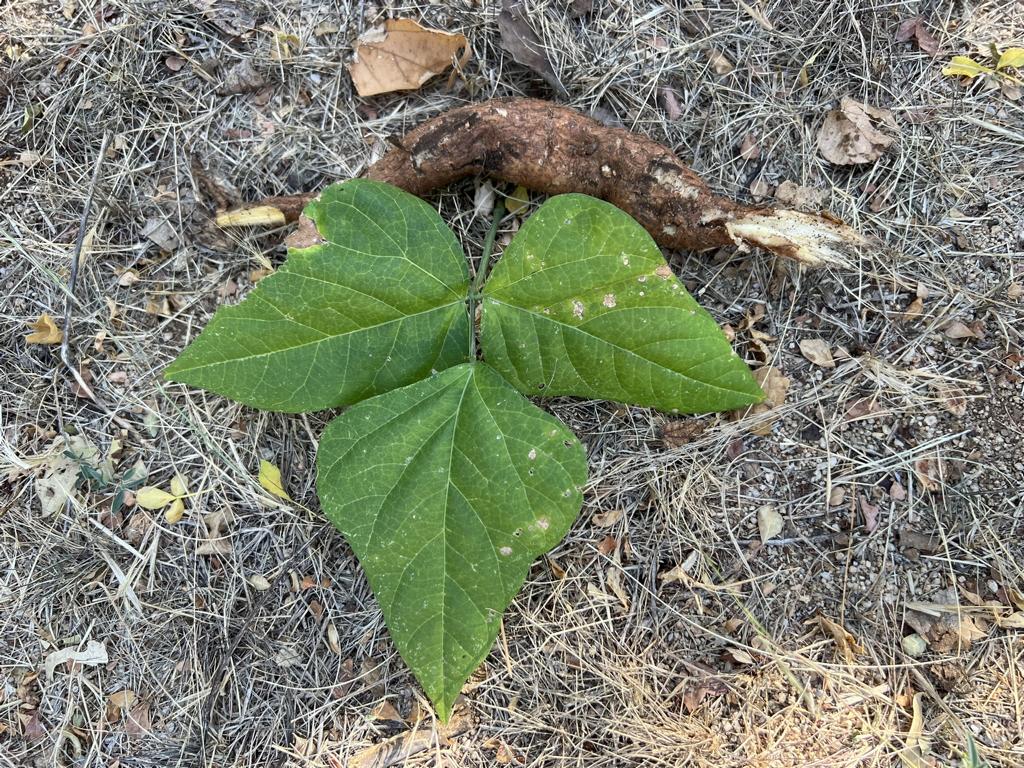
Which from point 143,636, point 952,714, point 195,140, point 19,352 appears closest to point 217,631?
point 143,636

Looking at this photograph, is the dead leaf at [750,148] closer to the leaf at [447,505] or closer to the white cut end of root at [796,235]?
the white cut end of root at [796,235]

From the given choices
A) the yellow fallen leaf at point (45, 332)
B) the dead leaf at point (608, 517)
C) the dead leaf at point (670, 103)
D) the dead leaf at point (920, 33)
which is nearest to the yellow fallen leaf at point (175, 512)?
the yellow fallen leaf at point (45, 332)

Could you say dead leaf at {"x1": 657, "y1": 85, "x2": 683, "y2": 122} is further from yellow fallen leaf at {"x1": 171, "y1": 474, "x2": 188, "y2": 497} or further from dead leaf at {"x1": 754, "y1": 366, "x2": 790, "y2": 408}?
yellow fallen leaf at {"x1": 171, "y1": 474, "x2": 188, "y2": 497}

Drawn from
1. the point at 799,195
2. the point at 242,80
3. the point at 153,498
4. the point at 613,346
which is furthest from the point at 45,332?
the point at 799,195

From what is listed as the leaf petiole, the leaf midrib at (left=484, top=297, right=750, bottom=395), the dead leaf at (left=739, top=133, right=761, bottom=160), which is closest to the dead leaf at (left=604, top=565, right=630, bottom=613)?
the leaf midrib at (left=484, top=297, right=750, bottom=395)

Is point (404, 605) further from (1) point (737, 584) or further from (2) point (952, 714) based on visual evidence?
(2) point (952, 714)

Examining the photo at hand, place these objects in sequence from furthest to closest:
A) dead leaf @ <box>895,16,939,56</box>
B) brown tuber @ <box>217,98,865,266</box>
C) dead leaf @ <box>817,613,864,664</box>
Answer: dead leaf @ <box>895,16,939,56</box>
dead leaf @ <box>817,613,864,664</box>
brown tuber @ <box>217,98,865,266</box>
